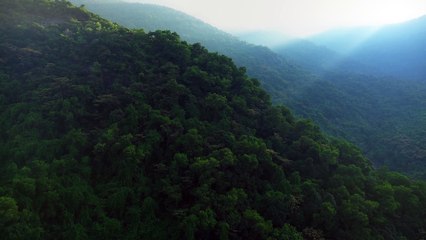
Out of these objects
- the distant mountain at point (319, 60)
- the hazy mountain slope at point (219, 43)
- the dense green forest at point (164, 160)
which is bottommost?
the hazy mountain slope at point (219, 43)

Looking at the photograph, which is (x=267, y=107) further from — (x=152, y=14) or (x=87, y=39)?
(x=152, y=14)

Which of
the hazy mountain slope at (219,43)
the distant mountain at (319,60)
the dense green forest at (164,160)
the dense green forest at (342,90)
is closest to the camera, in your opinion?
the dense green forest at (164,160)

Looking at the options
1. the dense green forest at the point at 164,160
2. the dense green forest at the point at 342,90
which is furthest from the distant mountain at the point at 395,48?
the dense green forest at the point at 164,160

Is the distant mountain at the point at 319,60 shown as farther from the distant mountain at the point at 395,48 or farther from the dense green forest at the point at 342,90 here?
the distant mountain at the point at 395,48

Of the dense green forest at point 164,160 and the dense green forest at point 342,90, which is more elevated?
the dense green forest at point 164,160

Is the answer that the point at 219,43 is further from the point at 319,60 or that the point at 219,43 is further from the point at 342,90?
the point at 342,90

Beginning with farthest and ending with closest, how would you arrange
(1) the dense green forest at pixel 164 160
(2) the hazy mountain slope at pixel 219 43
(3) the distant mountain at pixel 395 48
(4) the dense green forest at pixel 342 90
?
(3) the distant mountain at pixel 395 48, (2) the hazy mountain slope at pixel 219 43, (4) the dense green forest at pixel 342 90, (1) the dense green forest at pixel 164 160
